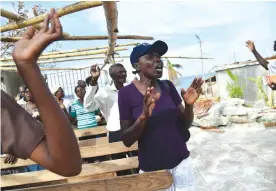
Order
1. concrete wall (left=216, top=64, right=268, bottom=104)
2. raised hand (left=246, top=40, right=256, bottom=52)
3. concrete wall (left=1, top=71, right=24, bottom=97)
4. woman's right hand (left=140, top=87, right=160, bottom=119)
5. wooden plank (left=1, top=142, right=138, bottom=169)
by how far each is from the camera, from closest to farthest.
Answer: woman's right hand (left=140, top=87, right=160, bottom=119) < wooden plank (left=1, top=142, right=138, bottom=169) < raised hand (left=246, top=40, right=256, bottom=52) < concrete wall (left=1, top=71, right=24, bottom=97) < concrete wall (left=216, top=64, right=268, bottom=104)

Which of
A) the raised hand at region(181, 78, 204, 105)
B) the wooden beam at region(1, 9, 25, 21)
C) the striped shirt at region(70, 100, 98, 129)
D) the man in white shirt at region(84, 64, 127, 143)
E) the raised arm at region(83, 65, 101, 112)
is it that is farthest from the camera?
the striped shirt at region(70, 100, 98, 129)

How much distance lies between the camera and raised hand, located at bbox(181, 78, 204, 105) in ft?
7.06

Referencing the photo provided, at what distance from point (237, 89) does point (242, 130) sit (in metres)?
3.84

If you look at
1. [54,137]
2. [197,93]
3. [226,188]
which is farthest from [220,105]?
[54,137]

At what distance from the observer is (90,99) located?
3.99 metres

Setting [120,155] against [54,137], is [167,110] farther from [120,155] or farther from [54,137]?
[120,155]

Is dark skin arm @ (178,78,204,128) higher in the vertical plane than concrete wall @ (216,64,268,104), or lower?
higher

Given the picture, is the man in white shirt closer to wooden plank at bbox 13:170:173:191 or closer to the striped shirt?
the striped shirt

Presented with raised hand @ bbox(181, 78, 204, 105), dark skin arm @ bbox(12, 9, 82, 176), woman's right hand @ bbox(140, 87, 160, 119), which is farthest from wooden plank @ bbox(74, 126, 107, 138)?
dark skin arm @ bbox(12, 9, 82, 176)

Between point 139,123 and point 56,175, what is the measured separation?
4.75 ft

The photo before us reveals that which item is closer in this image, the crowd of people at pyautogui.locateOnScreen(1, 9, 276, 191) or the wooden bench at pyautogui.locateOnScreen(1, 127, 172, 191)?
the crowd of people at pyautogui.locateOnScreen(1, 9, 276, 191)

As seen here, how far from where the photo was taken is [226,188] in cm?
396

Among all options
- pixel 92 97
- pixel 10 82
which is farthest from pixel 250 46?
pixel 10 82

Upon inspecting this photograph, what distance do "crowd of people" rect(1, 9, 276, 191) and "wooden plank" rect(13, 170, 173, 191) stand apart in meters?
0.12
